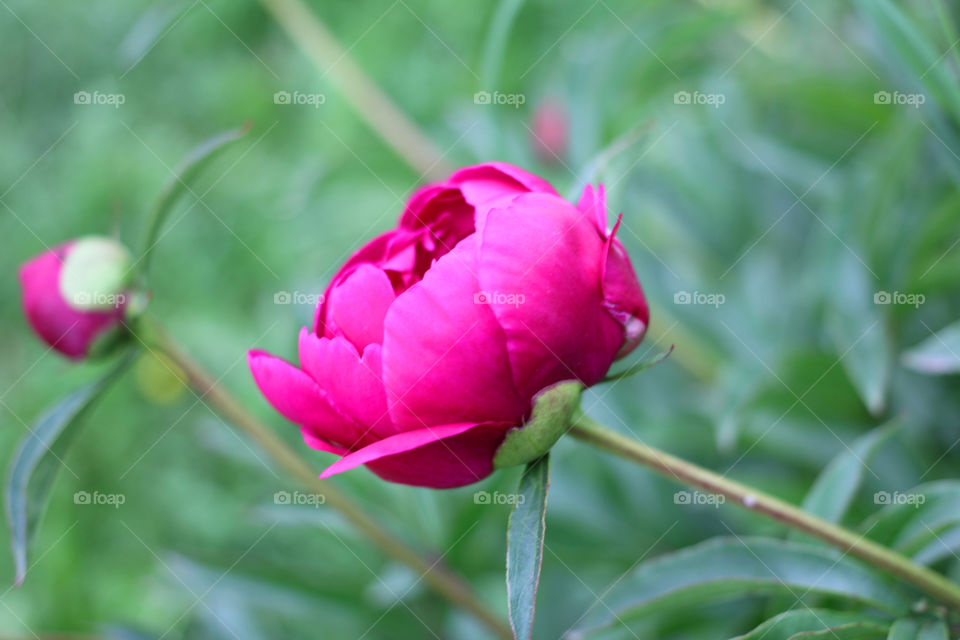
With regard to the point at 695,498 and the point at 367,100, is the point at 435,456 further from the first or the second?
the point at 367,100

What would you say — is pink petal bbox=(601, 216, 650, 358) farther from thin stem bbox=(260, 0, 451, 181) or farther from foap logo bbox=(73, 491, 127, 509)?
foap logo bbox=(73, 491, 127, 509)

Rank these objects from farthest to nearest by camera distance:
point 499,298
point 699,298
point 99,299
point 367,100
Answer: point 367,100 < point 699,298 < point 99,299 < point 499,298

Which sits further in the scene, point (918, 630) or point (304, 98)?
point (304, 98)

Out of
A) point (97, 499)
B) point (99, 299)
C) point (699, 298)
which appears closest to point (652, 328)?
point (699, 298)

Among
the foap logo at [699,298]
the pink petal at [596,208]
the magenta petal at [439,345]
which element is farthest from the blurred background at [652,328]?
the magenta petal at [439,345]

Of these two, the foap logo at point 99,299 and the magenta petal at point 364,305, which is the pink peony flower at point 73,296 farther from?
the magenta petal at point 364,305

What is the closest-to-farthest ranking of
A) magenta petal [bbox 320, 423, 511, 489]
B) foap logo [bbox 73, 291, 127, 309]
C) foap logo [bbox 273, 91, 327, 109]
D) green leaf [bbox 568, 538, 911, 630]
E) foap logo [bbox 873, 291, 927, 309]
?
magenta petal [bbox 320, 423, 511, 489] < green leaf [bbox 568, 538, 911, 630] < foap logo [bbox 73, 291, 127, 309] < foap logo [bbox 873, 291, 927, 309] < foap logo [bbox 273, 91, 327, 109]

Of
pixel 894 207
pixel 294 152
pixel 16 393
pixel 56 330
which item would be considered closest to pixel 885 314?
pixel 894 207

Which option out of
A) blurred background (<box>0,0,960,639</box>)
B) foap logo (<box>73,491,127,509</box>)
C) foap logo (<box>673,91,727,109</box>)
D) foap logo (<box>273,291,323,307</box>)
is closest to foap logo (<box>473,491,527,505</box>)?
blurred background (<box>0,0,960,639</box>)
